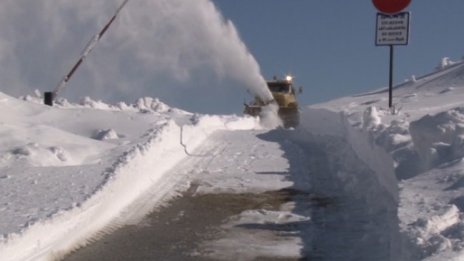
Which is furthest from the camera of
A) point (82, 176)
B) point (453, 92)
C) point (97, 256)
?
point (453, 92)

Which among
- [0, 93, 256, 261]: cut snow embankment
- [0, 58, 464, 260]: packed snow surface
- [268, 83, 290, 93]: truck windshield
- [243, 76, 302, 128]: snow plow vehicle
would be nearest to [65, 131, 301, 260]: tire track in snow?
[0, 58, 464, 260]: packed snow surface

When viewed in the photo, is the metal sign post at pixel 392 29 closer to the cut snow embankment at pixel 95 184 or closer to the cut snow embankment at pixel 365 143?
the cut snow embankment at pixel 365 143

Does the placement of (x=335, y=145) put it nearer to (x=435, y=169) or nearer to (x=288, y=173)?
(x=288, y=173)

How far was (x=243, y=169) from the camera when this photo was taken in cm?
1762

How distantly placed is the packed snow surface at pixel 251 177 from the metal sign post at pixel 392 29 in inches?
65.2

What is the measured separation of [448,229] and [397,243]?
21.8 inches

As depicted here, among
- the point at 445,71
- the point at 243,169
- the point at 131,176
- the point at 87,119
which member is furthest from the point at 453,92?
the point at 131,176

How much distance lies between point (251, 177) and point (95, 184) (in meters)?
4.16

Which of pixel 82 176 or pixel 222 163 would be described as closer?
pixel 82 176

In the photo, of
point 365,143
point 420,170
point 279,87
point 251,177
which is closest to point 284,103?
point 279,87

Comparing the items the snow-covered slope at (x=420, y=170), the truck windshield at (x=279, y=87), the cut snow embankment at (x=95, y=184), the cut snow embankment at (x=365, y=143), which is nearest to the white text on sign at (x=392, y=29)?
the snow-covered slope at (x=420, y=170)

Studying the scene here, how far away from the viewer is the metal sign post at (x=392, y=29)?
23.7 metres

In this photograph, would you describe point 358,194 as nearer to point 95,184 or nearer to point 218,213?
point 218,213

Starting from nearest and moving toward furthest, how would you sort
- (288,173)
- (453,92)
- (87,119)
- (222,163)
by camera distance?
(288,173) → (222,163) → (87,119) → (453,92)
